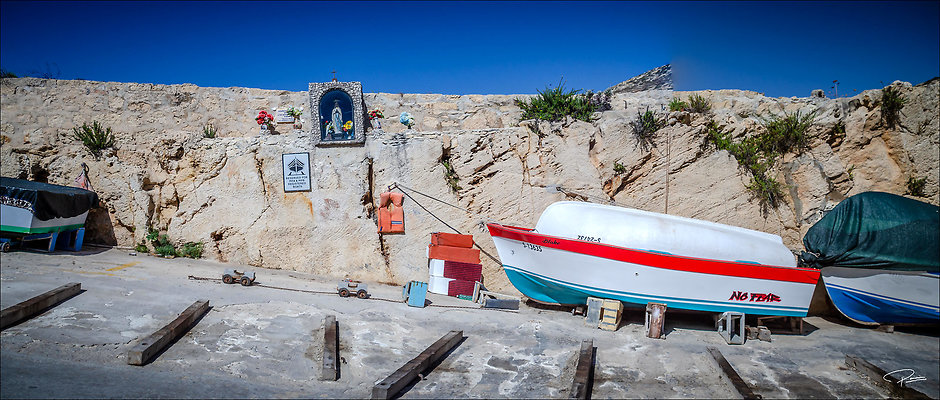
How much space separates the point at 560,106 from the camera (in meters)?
10.2

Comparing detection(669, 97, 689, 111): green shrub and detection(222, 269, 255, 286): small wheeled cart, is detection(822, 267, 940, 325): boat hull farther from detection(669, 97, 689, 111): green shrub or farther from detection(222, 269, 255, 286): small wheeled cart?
detection(222, 269, 255, 286): small wheeled cart

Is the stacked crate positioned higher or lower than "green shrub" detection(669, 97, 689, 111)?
lower

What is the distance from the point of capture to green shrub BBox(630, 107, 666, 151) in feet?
31.7

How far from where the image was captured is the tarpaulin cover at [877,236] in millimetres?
6895

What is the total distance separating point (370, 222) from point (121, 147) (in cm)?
Answer: 580

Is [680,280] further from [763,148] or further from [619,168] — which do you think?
[763,148]

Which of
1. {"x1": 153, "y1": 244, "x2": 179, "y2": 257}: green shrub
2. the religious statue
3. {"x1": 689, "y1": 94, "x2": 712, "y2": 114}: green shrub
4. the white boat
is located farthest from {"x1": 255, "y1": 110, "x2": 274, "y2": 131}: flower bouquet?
{"x1": 689, "y1": 94, "x2": 712, "y2": 114}: green shrub

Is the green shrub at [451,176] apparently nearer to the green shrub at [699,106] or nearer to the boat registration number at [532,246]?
the boat registration number at [532,246]

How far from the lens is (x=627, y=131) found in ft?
32.0

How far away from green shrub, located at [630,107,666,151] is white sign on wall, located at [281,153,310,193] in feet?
21.9

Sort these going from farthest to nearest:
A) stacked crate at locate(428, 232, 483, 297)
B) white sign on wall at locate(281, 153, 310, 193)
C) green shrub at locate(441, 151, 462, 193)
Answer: white sign on wall at locate(281, 153, 310, 193) < green shrub at locate(441, 151, 462, 193) < stacked crate at locate(428, 232, 483, 297)

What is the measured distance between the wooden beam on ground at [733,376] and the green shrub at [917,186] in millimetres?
5507

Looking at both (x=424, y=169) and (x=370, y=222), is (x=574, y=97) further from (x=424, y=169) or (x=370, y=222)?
(x=370, y=222)

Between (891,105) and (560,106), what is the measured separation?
19.9 feet
